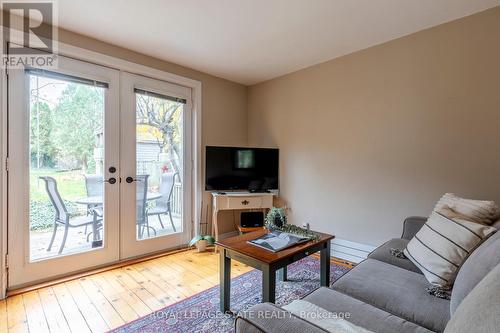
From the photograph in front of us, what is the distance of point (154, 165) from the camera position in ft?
10.1

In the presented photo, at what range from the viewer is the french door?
2.26 metres

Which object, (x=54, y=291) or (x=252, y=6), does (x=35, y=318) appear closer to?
(x=54, y=291)

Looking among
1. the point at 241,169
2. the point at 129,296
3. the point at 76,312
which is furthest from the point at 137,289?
the point at 241,169

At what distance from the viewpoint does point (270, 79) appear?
373 centimetres

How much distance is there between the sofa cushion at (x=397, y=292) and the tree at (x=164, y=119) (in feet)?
8.12

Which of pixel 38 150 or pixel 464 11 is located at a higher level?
pixel 464 11

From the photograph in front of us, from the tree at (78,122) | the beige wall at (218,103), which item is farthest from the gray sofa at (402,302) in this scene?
the beige wall at (218,103)

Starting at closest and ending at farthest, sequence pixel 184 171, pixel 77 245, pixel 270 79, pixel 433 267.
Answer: pixel 433 267 → pixel 77 245 → pixel 184 171 → pixel 270 79

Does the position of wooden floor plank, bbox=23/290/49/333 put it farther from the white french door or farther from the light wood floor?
the white french door

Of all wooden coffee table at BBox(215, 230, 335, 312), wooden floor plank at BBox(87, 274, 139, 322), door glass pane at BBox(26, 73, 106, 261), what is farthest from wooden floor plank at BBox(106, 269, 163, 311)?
wooden coffee table at BBox(215, 230, 335, 312)

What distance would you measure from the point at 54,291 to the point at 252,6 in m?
2.96

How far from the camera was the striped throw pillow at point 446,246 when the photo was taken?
4.39 ft

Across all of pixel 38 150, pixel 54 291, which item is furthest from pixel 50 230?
pixel 38 150

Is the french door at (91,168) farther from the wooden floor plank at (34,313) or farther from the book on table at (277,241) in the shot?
the book on table at (277,241)
